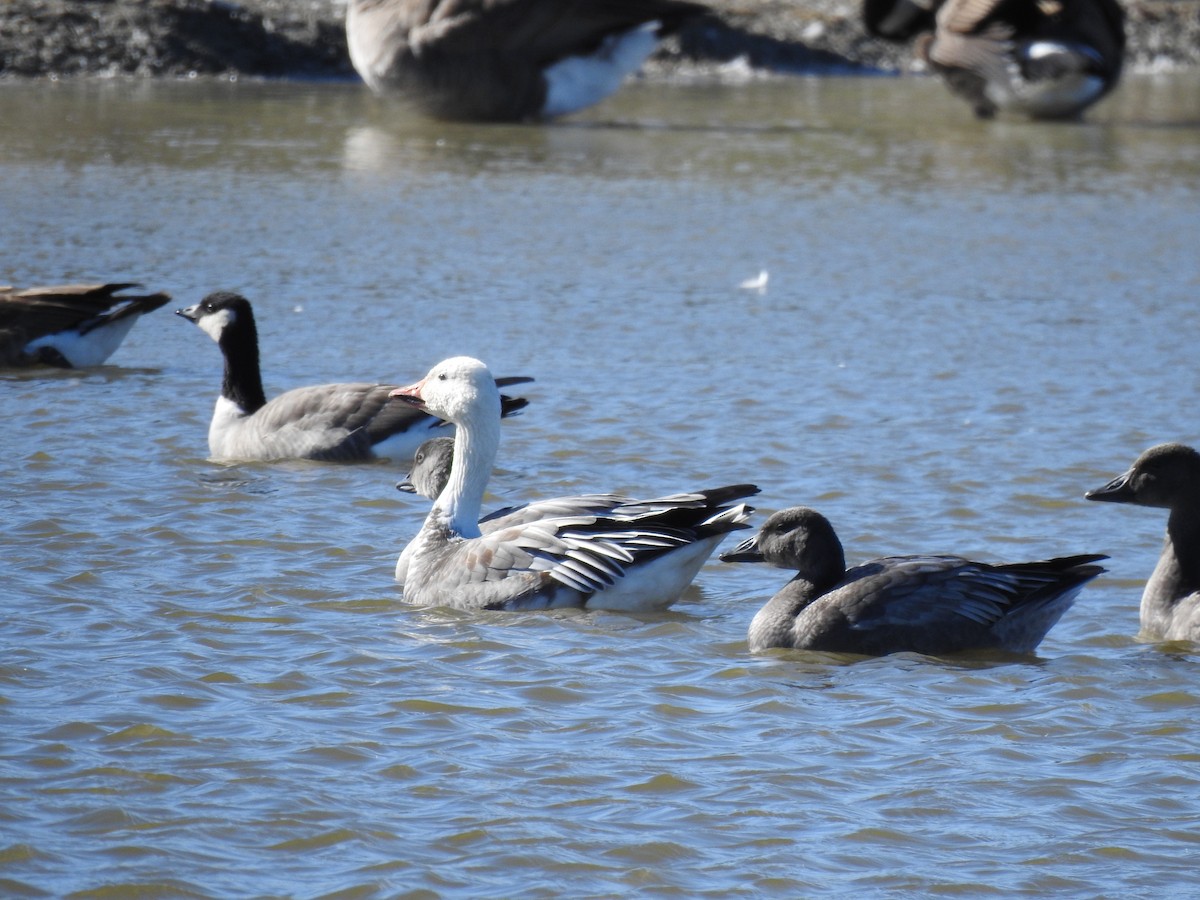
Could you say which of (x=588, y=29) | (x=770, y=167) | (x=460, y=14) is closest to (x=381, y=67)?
(x=460, y=14)

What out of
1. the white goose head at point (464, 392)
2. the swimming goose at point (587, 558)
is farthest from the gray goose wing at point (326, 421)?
the swimming goose at point (587, 558)

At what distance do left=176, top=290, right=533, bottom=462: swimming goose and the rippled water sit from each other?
0.54 ft

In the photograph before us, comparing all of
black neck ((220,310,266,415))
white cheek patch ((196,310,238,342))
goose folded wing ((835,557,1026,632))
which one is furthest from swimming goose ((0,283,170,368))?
goose folded wing ((835,557,1026,632))

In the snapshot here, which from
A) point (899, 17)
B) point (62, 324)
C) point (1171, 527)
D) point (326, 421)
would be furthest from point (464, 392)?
point (899, 17)

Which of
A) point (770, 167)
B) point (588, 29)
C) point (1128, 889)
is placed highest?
point (588, 29)

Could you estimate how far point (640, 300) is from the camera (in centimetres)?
1234

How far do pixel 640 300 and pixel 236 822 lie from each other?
7971mm

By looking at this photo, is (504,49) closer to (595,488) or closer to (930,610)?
(595,488)

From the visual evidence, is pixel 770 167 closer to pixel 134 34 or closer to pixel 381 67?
pixel 381 67

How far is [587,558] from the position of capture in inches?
269

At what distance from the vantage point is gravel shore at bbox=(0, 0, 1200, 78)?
21.8m

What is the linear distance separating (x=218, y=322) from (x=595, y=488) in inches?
96.9

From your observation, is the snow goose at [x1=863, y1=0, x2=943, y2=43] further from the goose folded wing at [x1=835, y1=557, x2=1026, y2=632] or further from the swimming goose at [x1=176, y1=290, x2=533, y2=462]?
the goose folded wing at [x1=835, y1=557, x2=1026, y2=632]

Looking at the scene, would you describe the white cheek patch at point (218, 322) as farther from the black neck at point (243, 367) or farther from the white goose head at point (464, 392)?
the white goose head at point (464, 392)
